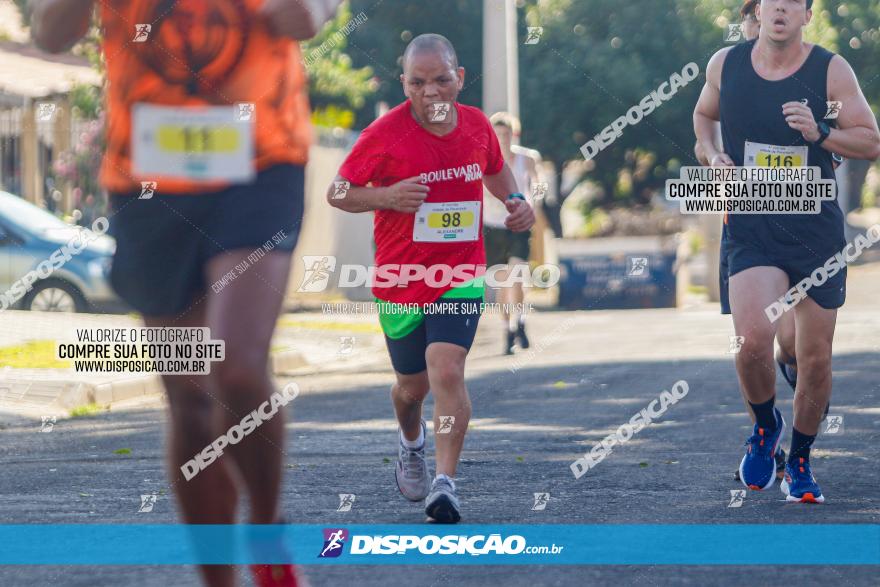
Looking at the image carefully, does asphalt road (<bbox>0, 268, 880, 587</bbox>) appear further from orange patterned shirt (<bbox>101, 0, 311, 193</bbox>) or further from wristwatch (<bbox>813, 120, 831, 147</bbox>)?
wristwatch (<bbox>813, 120, 831, 147</bbox>)

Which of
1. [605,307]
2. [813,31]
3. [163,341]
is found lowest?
[605,307]

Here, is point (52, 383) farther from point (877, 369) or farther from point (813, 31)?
point (813, 31)

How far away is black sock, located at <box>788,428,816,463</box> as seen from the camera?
18.6 ft

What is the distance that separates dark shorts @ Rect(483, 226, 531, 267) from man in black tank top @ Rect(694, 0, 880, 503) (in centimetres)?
750

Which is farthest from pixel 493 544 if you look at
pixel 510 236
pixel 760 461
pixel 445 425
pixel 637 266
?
pixel 637 266

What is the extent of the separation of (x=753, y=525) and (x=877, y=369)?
6.75m

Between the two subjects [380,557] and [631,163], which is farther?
[631,163]

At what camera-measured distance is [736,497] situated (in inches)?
225

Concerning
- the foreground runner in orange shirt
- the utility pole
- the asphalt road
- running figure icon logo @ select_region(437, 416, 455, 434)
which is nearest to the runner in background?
the asphalt road

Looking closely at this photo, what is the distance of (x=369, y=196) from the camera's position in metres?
5.36

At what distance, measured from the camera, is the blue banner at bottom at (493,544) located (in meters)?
4.45

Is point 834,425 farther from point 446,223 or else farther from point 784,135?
point 446,223

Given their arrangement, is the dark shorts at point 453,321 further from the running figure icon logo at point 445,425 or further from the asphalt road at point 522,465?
the asphalt road at point 522,465

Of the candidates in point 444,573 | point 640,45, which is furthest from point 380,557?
point 640,45
